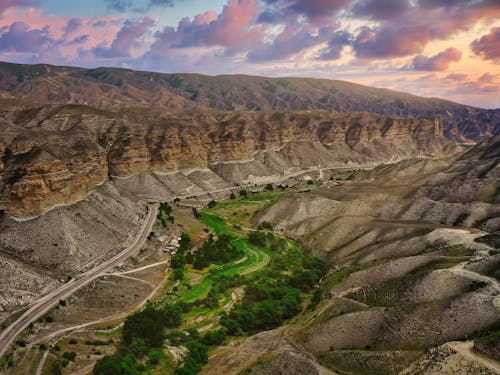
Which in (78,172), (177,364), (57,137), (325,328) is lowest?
(177,364)

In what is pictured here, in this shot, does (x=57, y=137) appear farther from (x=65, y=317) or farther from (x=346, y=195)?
(x=346, y=195)

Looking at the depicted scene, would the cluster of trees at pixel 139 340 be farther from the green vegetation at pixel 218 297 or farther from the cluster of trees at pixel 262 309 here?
the cluster of trees at pixel 262 309

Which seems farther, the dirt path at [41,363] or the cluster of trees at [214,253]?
the cluster of trees at [214,253]

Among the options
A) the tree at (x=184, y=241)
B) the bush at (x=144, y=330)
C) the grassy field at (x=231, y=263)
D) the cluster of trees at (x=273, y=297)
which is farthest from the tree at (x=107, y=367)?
the tree at (x=184, y=241)

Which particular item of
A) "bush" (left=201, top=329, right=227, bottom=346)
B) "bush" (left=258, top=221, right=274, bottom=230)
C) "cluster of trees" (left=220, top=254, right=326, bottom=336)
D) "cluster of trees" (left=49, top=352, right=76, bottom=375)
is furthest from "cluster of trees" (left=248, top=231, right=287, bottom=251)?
"cluster of trees" (left=49, top=352, right=76, bottom=375)

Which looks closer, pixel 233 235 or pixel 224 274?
pixel 224 274

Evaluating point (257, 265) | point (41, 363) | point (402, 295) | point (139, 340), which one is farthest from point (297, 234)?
point (41, 363)

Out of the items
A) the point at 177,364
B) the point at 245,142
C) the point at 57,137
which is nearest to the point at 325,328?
the point at 177,364
